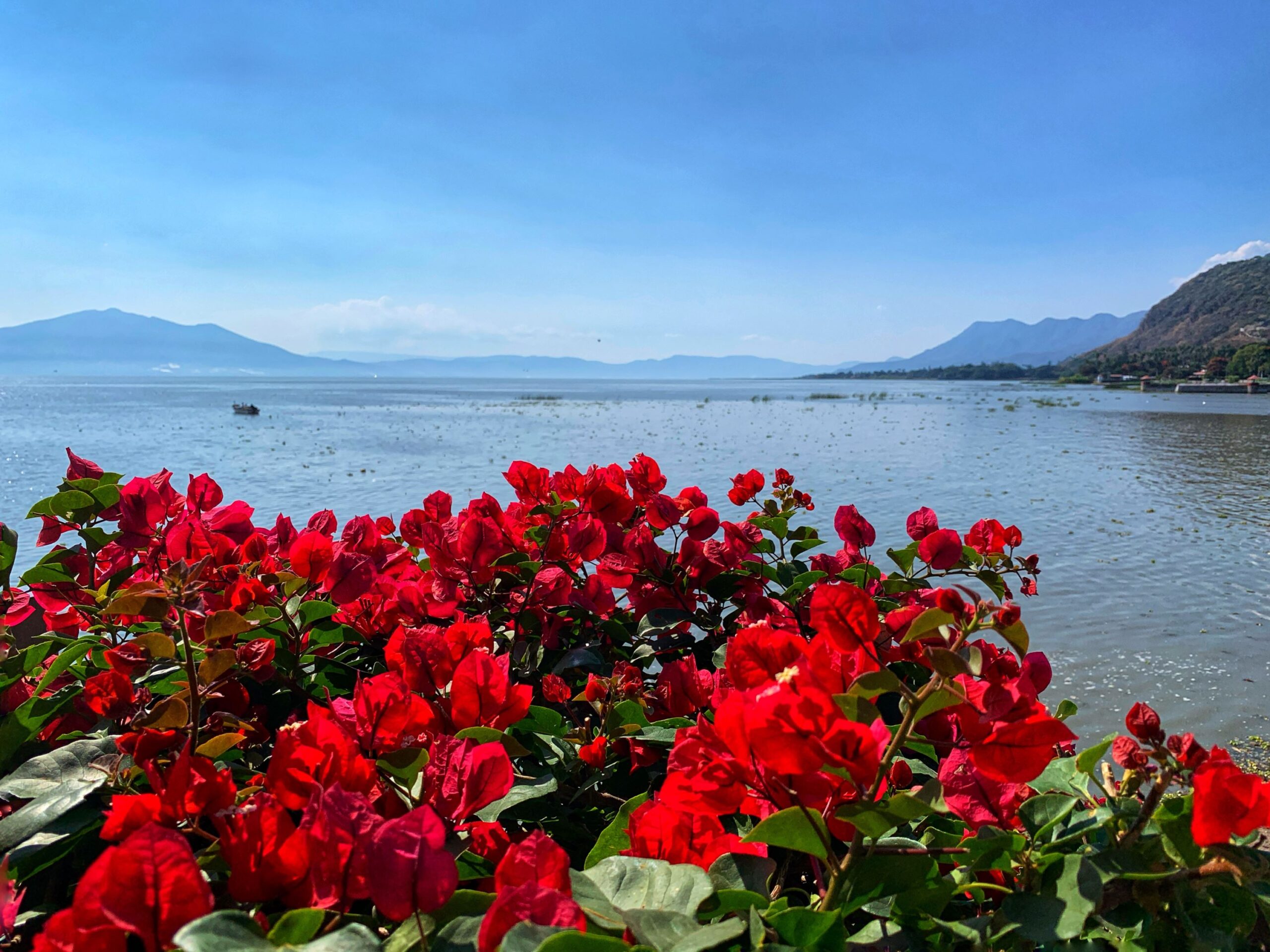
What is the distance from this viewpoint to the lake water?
15.1 feet

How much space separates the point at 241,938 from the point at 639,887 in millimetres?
226

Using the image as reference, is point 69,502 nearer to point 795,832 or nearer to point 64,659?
point 64,659

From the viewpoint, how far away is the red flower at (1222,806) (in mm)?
397

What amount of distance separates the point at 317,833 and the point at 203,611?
53cm

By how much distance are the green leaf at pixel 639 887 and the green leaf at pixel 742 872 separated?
4 centimetres

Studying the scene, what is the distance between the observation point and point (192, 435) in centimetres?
1886

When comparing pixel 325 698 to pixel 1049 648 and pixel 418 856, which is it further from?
pixel 1049 648

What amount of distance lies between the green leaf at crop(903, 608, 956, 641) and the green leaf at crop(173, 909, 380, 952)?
12.7 inches

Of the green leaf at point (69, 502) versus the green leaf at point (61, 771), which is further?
the green leaf at point (69, 502)

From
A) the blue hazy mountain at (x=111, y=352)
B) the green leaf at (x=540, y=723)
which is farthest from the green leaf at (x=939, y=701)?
the blue hazy mountain at (x=111, y=352)

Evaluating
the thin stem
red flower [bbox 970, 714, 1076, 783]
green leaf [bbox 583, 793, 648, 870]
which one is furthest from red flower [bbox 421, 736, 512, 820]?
red flower [bbox 970, 714, 1076, 783]

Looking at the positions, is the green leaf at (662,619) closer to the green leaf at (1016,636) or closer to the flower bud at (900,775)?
the flower bud at (900,775)

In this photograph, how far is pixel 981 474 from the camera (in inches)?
469

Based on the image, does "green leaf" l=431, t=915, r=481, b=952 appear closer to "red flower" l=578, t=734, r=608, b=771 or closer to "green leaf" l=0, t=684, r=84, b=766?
"red flower" l=578, t=734, r=608, b=771
